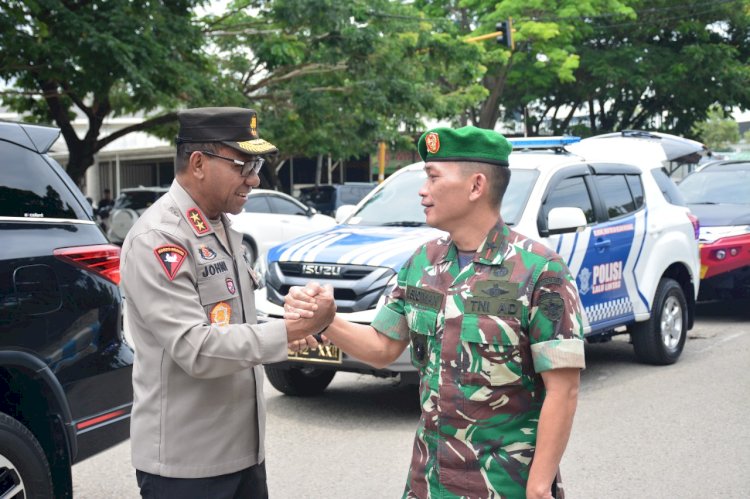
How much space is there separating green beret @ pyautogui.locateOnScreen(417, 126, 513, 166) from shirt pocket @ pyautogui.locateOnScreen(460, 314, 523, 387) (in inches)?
17.8

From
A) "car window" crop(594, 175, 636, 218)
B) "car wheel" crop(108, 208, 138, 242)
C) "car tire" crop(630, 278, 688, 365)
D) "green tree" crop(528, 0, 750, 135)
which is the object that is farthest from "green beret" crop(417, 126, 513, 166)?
"green tree" crop(528, 0, 750, 135)

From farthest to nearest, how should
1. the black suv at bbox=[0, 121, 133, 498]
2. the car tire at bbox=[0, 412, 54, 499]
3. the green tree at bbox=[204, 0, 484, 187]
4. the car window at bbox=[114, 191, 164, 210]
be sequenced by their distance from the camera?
1. the car window at bbox=[114, 191, 164, 210]
2. the green tree at bbox=[204, 0, 484, 187]
3. the black suv at bbox=[0, 121, 133, 498]
4. the car tire at bbox=[0, 412, 54, 499]

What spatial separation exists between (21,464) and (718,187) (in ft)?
34.2

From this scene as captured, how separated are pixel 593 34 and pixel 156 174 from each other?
20.1 m

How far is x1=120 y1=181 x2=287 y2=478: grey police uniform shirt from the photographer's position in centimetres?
252

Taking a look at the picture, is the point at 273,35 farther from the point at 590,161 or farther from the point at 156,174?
the point at 156,174

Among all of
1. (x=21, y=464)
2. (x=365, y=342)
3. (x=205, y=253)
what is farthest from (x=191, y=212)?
(x=21, y=464)

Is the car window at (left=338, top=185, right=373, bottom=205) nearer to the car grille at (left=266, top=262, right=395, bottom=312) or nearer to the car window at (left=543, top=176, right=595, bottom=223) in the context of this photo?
the car window at (left=543, top=176, right=595, bottom=223)

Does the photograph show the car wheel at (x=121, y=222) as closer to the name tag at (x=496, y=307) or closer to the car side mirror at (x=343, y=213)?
the car side mirror at (x=343, y=213)

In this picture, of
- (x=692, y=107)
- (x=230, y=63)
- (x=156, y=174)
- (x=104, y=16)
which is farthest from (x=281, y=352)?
(x=156, y=174)

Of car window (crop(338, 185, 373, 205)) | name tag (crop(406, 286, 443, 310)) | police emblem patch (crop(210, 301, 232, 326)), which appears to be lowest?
car window (crop(338, 185, 373, 205))

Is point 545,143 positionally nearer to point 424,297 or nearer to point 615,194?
point 615,194

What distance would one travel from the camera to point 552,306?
2441 mm

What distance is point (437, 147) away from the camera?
2.66 m
